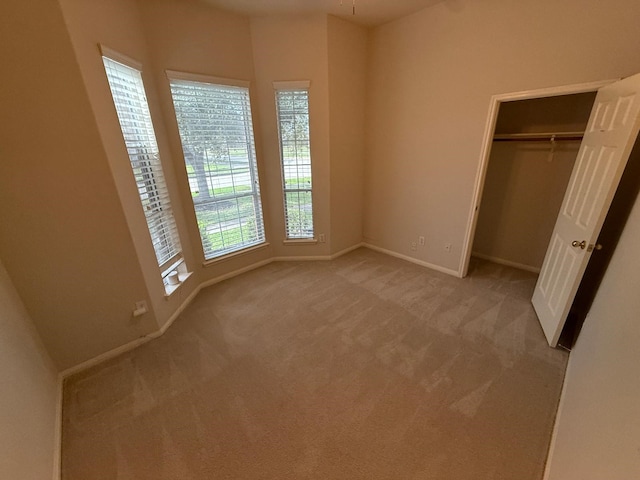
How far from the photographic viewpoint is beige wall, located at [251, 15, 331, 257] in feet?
9.11

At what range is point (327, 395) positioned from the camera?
5.69 ft

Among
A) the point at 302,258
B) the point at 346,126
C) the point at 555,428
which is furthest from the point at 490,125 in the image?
the point at 302,258

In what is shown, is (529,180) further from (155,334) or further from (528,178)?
(155,334)

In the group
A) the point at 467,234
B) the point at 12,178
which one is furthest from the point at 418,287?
the point at 12,178

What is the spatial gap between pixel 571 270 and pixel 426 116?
207 cm

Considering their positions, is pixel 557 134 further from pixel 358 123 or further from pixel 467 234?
pixel 358 123

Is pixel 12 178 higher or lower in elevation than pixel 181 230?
higher

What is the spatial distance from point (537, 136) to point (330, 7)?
2603 millimetres

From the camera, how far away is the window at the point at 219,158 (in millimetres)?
2604

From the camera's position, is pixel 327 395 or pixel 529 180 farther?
pixel 529 180

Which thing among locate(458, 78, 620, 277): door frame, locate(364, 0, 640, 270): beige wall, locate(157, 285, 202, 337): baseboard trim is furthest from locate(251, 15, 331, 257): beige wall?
locate(458, 78, 620, 277): door frame

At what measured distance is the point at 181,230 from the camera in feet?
8.91

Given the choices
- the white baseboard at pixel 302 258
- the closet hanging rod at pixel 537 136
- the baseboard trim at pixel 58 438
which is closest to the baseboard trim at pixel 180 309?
the baseboard trim at pixel 58 438

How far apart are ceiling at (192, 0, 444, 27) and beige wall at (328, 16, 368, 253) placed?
0.20 meters
